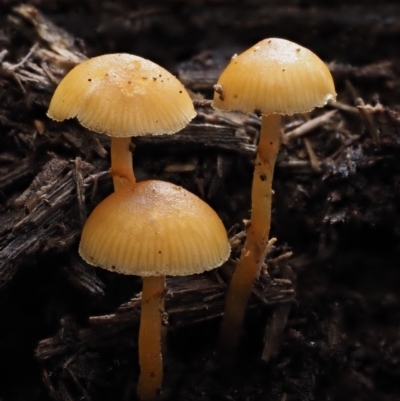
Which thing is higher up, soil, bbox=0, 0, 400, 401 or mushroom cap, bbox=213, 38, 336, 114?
mushroom cap, bbox=213, 38, 336, 114

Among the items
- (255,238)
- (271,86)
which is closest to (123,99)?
(271,86)

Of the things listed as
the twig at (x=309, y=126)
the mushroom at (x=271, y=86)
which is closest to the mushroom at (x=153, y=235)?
the mushroom at (x=271, y=86)

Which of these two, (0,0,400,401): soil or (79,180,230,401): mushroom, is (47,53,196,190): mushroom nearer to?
(79,180,230,401): mushroom

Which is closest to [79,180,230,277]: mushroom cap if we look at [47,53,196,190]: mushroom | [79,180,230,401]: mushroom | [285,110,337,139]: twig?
[79,180,230,401]: mushroom

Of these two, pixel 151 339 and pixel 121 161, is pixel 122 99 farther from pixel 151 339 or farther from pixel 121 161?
pixel 151 339

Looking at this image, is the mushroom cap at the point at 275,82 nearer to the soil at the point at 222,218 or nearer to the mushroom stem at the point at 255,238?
the mushroom stem at the point at 255,238

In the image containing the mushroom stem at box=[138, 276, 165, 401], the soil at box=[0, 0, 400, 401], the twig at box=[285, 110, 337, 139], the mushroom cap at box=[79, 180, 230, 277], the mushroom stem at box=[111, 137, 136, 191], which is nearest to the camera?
the mushroom cap at box=[79, 180, 230, 277]

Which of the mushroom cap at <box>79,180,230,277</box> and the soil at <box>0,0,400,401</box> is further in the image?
the soil at <box>0,0,400,401</box>
